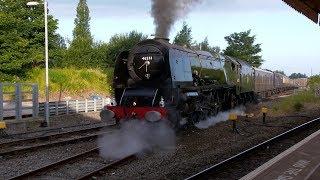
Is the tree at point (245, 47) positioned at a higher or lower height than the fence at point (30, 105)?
higher

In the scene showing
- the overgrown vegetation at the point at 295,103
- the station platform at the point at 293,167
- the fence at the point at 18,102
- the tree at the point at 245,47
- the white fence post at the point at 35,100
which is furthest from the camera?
the tree at the point at 245,47

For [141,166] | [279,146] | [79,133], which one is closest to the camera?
[141,166]

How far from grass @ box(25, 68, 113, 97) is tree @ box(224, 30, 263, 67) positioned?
3953cm

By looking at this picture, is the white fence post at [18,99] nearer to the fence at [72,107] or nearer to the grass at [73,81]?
the fence at [72,107]

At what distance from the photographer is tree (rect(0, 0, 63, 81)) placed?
37344 millimetres

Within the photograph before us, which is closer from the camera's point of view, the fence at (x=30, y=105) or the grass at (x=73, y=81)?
the fence at (x=30, y=105)

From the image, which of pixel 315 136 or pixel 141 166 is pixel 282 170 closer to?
pixel 141 166

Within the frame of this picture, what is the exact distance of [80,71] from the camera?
4178cm

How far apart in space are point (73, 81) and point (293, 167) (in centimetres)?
3231

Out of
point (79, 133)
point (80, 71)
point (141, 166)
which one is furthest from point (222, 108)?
point (80, 71)

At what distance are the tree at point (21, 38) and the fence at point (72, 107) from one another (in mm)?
10710

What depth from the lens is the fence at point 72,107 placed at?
26.2m

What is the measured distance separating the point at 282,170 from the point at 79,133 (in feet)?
36.2

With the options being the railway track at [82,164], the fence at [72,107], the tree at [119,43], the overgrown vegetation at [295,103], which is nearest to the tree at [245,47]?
the tree at [119,43]
